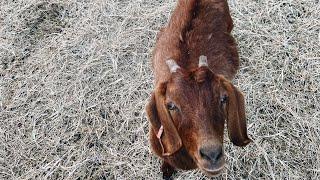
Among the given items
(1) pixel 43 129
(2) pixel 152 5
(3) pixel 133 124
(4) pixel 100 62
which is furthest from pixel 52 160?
(2) pixel 152 5

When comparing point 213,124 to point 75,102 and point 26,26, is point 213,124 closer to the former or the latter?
point 75,102

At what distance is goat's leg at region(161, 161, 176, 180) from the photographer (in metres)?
4.67

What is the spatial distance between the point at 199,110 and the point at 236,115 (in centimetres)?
48

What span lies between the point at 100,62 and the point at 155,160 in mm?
1488

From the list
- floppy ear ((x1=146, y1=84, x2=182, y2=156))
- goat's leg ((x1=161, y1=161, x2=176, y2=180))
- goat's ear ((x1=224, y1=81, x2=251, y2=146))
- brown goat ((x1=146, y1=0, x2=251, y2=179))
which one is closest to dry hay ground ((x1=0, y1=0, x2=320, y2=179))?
goat's leg ((x1=161, y1=161, x2=176, y2=180))

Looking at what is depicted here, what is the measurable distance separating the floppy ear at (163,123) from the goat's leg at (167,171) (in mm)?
897

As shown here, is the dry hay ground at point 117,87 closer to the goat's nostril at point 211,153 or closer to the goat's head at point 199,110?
the goat's head at point 199,110

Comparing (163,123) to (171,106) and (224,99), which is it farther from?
(224,99)

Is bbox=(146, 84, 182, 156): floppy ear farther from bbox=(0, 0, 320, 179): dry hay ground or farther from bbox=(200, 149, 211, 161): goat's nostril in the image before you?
bbox=(0, 0, 320, 179): dry hay ground

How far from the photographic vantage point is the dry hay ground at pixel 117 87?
16.2ft

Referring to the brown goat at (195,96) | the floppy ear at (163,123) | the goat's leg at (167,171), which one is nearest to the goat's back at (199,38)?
the brown goat at (195,96)

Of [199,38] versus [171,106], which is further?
[199,38]

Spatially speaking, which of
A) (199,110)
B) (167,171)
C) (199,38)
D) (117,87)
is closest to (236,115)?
(199,110)

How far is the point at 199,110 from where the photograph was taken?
3227mm
